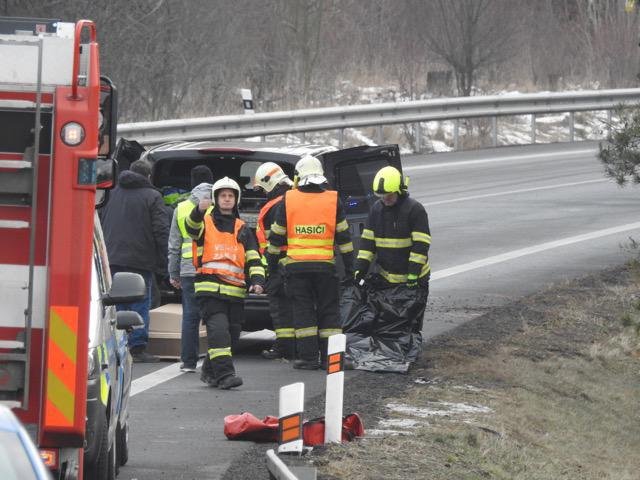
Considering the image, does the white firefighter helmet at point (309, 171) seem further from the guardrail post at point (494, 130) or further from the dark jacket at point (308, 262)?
the guardrail post at point (494, 130)

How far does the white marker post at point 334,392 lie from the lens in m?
9.96

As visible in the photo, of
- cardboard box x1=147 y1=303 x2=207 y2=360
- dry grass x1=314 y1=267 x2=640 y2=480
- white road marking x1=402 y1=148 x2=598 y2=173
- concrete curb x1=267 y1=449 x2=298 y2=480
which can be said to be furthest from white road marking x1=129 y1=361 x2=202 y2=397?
white road marking x1=402 y1=148 x2=598 y2=173

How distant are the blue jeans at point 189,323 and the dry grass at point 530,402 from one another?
1.76 meters

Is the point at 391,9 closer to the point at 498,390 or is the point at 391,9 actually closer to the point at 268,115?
the point at 268,115

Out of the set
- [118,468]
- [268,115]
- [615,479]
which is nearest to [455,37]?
[268,115]

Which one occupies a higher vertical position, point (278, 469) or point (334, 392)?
point (334, 392)

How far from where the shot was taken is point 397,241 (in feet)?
44.4

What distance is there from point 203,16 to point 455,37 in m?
5.79

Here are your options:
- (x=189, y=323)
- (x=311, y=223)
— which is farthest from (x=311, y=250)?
(x=189, y=323)

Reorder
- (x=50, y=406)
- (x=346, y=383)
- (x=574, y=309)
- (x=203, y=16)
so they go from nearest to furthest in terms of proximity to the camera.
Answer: (x=50, y=406), (x=346, y=383), (x=574, y=309), (x=203, y=16)

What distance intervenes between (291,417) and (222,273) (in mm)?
3328

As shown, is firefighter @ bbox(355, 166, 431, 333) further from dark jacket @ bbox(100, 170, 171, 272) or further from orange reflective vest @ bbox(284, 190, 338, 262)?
dark jacket @ bbox(100, 170, 171, 272)

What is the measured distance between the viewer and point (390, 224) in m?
13.5

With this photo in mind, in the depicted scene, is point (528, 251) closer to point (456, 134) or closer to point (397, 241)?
point (397, 241)
